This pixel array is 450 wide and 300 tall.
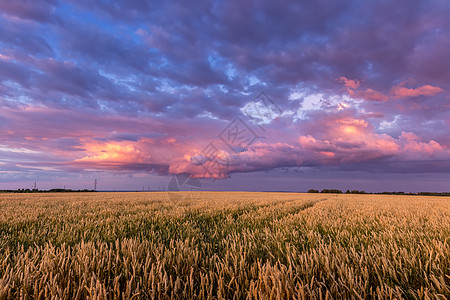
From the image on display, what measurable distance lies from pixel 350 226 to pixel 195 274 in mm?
4272

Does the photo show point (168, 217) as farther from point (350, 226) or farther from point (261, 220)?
point (350, 226)

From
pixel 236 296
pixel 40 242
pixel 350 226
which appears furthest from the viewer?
pixel 350 226

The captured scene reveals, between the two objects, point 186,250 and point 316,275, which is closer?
point 316,275

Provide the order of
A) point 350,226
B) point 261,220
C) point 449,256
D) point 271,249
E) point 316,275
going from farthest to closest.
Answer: point 261,220, point 350,226, point 271,249, point 449,256, point 316,275

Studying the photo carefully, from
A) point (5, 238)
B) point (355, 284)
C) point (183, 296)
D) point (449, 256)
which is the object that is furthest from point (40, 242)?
point (449, 256)

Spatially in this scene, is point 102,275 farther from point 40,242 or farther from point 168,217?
point 168,217

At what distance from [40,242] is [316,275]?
15.3 ft

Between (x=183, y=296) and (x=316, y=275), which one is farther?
(x=316, y=275)

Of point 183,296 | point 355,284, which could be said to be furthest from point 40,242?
point 355,284

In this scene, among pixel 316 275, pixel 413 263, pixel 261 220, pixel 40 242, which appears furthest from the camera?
pixel 261 220

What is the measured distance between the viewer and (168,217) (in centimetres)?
656

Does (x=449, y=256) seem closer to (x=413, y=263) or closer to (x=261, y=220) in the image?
(x=413, y=263)

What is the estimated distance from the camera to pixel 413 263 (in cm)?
239

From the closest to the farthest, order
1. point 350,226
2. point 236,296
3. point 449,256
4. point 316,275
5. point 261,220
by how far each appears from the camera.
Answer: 1. point 236,296
2. point 316,275
3. point 449,256
4. point 350,226
5. point 261,220
